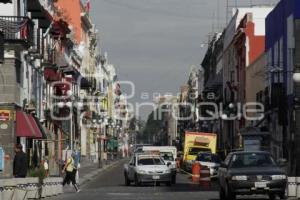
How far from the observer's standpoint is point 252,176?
28.6 metres

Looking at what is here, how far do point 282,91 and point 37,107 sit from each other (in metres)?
16.2

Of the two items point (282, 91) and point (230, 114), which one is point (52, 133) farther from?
point (230, 114)

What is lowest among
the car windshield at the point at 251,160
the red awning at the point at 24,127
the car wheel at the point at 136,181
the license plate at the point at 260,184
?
the car wheel at the point at 136,181

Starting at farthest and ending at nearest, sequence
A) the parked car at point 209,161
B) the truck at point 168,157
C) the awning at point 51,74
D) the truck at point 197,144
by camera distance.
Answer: the truck at point 197,144, the awning at point 51,74, the parked car at point 209,161, the truck at point 168,157

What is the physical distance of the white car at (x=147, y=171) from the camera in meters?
44.2

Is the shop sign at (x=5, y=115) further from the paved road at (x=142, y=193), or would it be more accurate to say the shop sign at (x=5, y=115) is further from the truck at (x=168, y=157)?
the truck at (x=168, y=157)

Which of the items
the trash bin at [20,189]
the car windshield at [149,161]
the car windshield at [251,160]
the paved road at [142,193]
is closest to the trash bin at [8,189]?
the trash bin at [20,189]

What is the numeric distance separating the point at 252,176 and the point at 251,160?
1348mm

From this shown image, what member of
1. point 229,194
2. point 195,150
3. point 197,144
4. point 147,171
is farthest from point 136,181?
point 197,144

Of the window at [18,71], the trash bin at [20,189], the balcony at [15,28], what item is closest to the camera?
the trash bin at [20,189]

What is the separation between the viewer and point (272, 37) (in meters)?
70.8

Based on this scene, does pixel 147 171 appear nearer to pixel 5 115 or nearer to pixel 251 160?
pixel 5 115

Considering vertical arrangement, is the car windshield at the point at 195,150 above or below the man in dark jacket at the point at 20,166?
below

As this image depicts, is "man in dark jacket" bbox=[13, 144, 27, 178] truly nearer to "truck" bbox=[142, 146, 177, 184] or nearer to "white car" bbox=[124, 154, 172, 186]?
"white car" bbox=[124, 154, 172, 186]
